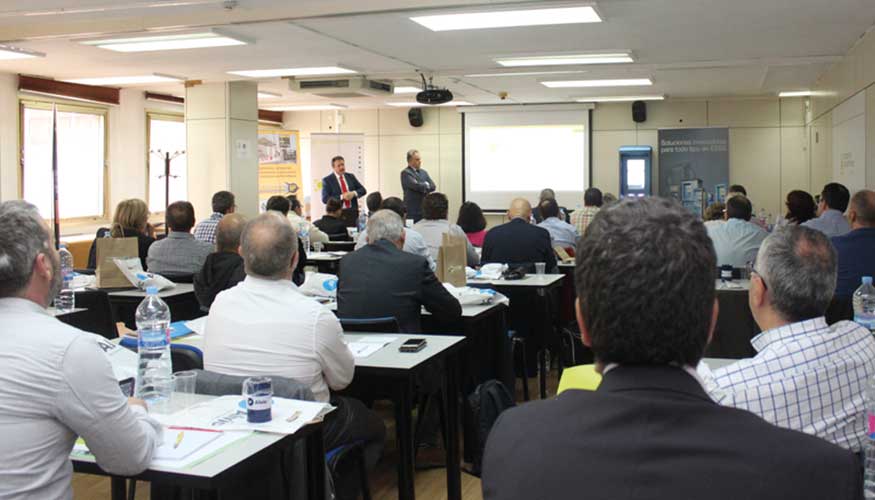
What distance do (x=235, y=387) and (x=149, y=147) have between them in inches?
439

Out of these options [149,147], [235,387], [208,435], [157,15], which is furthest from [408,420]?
[149,147]

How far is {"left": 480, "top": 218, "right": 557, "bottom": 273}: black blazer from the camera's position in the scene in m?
6.86

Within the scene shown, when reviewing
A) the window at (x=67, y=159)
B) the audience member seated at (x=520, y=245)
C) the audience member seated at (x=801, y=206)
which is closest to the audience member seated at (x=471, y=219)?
the audience member seated at (x=520, y=245)

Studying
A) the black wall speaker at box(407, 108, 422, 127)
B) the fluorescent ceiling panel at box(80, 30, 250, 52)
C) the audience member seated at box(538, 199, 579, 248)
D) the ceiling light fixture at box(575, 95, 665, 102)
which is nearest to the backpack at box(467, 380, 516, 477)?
the audience member seated at box(538, 199, 579, 248)

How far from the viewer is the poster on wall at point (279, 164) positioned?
1498cm

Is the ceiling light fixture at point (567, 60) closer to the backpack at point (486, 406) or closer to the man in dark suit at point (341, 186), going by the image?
the man in dark suit at point (341, 186)

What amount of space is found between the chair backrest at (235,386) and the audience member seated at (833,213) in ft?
16.6

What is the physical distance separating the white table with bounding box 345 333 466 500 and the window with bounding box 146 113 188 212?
978cm

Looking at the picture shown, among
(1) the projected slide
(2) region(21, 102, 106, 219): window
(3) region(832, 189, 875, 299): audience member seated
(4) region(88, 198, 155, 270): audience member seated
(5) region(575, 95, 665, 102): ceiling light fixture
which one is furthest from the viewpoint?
(1) the projected slide

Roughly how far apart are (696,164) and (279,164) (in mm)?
7462

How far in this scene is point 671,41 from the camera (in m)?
8.52

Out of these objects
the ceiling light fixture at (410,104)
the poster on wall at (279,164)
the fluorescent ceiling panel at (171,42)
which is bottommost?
the poster on wall at (279,164)

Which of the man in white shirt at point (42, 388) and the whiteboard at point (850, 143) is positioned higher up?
the whiteboard at point (850, 143)

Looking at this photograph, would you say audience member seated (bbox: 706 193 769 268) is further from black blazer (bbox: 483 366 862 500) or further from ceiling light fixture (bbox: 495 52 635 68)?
black blazer (bbox: 483 366 862 500)
